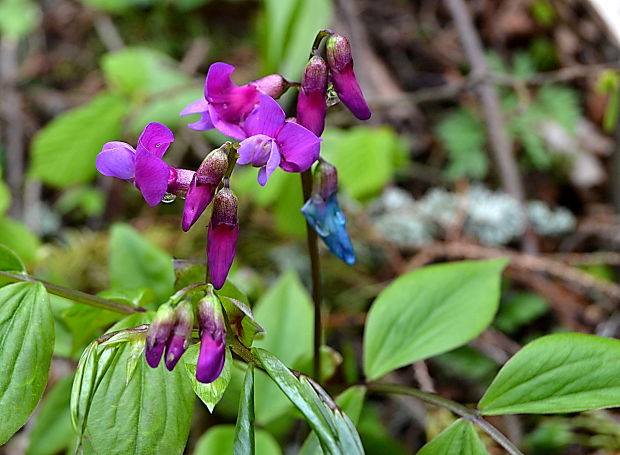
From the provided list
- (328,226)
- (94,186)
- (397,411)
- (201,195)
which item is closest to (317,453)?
(328,226)

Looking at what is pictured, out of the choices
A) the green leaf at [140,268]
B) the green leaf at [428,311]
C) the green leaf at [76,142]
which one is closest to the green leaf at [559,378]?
A: the green leaf at [428,311]

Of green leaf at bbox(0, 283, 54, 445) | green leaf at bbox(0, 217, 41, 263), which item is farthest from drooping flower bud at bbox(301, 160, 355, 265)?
green leaf at bbox(0, 217, 41, 263)

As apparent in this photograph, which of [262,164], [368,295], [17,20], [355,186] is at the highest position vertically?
[17,20]

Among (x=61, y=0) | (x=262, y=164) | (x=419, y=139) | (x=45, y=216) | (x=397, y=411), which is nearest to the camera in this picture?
(x=262, y=164)

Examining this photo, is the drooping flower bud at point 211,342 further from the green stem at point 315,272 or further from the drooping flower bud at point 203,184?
the green stem at point 315,272

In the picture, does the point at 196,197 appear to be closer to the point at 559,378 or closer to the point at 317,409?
the point at 317,409

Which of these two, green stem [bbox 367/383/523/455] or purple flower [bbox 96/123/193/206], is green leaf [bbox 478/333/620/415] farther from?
purple flower [bbox 96/123/193/206]

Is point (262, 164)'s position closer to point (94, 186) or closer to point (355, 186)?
point (355, 186)
